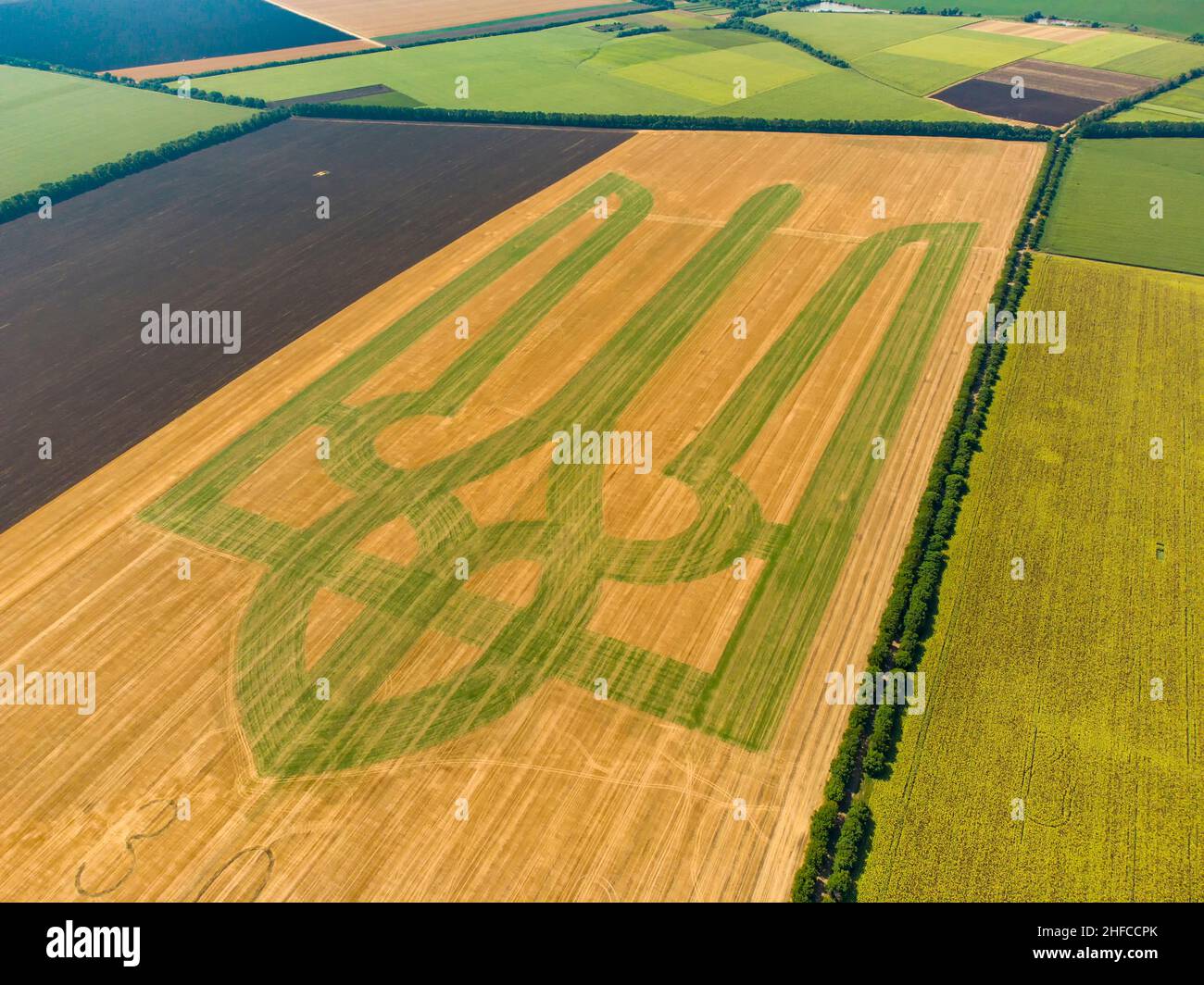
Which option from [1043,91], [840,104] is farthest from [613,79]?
[1043,91]

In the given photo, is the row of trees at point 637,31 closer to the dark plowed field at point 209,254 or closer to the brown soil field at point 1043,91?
the dark plowed field at point 209,254

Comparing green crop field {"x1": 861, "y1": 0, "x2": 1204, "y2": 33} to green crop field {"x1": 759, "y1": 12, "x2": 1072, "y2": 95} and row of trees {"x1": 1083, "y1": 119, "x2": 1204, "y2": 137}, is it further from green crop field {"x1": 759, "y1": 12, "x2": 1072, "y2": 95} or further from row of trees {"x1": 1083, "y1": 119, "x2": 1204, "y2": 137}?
row of trees {"x1": 1083, "y1": 119, "x2": 1204, "y2": 137}

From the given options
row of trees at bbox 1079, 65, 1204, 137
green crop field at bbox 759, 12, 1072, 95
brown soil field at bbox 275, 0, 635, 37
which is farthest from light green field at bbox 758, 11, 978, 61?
brown soil field at bbox 275, 0, 635, 37

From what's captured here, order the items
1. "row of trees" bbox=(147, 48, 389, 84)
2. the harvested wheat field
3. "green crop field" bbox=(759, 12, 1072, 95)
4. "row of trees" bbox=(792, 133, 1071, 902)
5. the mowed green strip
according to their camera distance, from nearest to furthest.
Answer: "row of trees" bbox=(792, 133, 1071, 902), the harvested wheat field, the mowed green strip, "green crop field" bbox=(759, 12, 1072, 95), "row of trees" bbox=(147, 48, 389, 84)

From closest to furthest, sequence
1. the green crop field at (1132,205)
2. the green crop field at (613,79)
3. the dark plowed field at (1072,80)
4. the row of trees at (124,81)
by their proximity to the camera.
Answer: the green crop field at (1132,205), the dark plowed field at (1072,80), the green crop field at (613,79), the row of trees at (124,81)

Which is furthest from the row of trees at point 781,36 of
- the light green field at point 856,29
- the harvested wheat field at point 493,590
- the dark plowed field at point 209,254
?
the harvested wheat field at point 493,590

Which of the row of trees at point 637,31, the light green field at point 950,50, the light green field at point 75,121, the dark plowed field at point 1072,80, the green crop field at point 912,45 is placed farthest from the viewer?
the row of trees at point 637,31

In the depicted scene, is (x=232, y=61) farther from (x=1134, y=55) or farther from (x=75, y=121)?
(x=1134, y=55)
